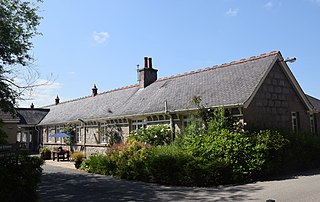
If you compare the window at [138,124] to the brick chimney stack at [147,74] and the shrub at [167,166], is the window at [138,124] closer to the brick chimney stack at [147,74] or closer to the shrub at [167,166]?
the brick chimney stack at [147,74]

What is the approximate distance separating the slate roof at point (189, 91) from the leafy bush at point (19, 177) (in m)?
9.00

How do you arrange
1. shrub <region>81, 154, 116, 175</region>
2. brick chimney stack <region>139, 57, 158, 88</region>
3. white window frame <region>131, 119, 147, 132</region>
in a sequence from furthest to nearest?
brick chimney stack <region>139, 57, 158, 88</region> < white window frame <region>131, 119, 147, 132</region> < shrub <region>81, 154, 116, 175</region>

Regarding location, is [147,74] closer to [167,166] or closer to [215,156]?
[167,166]

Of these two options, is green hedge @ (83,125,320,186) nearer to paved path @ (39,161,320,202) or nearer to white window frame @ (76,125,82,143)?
paved path @ (39,161,320,202)

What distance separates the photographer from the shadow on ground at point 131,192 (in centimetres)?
948

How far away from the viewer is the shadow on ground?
9.48 metres

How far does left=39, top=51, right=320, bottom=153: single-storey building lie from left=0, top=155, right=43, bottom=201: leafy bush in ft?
29.1

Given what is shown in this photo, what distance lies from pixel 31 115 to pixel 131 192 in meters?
29.7

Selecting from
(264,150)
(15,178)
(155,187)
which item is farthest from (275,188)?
(15,178)

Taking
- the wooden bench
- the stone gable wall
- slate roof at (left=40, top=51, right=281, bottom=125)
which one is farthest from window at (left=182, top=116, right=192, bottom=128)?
the wooden bench

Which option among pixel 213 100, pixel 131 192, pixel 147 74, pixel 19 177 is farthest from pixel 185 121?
pixel 19 177

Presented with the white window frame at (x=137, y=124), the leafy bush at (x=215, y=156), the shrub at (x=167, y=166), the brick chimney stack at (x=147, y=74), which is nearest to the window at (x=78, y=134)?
the brick chimney stack at (x=147, y=74)

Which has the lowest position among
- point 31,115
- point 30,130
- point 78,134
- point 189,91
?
point 78,134

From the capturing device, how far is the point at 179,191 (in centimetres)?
1070
